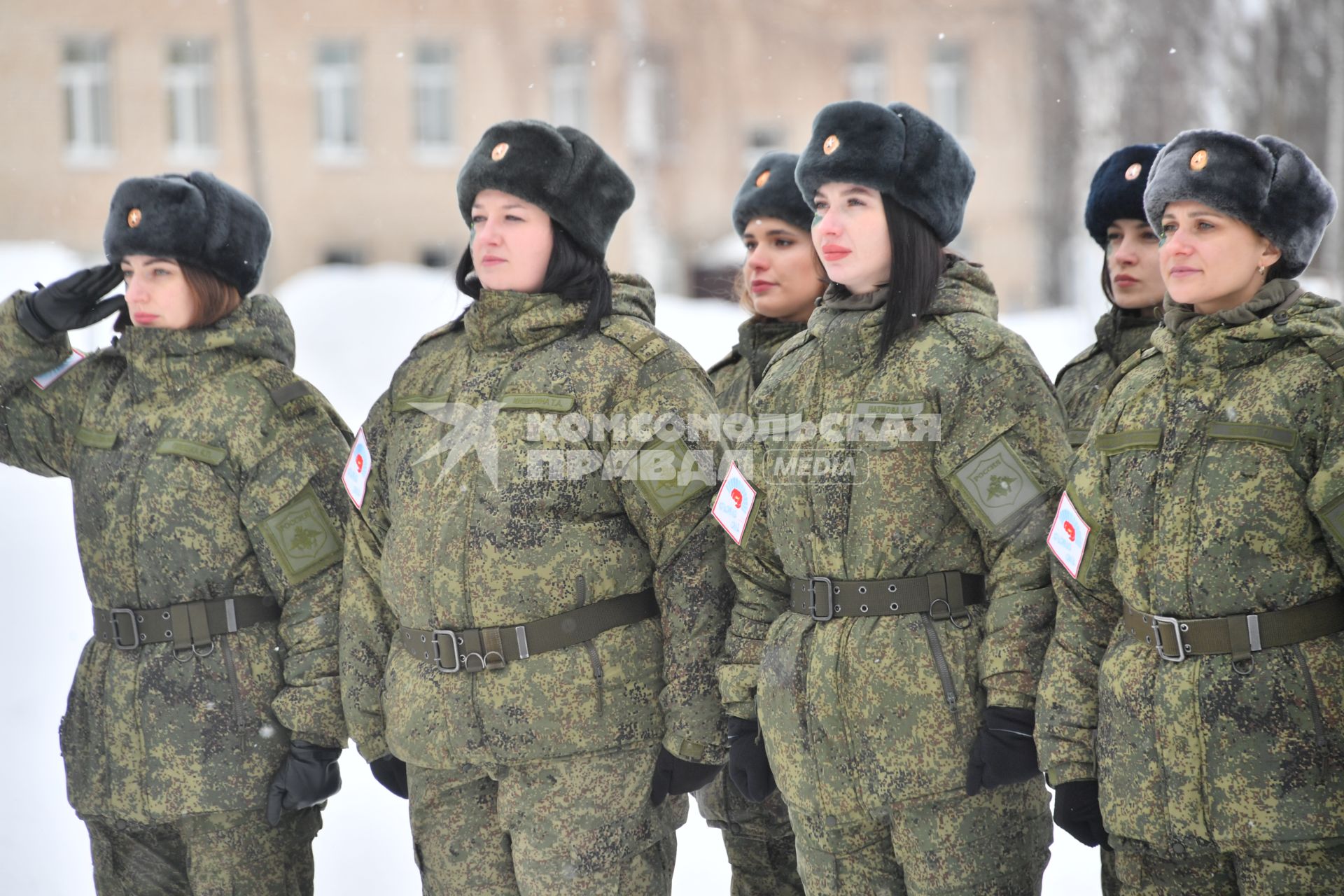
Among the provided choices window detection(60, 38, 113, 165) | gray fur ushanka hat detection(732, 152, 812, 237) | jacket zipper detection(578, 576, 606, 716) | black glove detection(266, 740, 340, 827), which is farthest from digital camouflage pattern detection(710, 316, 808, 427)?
window detection(60, 38, 113, 165)

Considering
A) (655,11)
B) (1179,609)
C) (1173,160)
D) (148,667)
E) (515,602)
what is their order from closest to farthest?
(1179,609)
(1173,160)
(515,602)
(148,667)
(655,11)

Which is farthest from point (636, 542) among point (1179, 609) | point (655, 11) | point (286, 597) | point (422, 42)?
point (422, 42)

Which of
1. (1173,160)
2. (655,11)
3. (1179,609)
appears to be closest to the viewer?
(1179,609)

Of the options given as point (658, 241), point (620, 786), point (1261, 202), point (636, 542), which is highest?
point (658, 241)

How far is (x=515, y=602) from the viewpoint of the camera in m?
3.14

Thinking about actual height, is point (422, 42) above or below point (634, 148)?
above

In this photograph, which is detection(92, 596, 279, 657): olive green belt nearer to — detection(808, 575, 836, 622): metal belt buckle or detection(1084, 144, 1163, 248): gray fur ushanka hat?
detection(808, 575, 836, 622): metal belt buckle

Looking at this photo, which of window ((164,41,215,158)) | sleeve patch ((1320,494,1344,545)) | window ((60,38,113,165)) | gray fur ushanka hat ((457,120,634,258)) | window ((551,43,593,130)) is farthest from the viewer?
window ((164,41,215,158))

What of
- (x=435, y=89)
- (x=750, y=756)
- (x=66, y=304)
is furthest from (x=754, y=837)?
(x=435, y=89)

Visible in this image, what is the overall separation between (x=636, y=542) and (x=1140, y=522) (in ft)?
3.77

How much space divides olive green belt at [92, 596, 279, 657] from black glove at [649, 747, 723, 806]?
1.16 metres

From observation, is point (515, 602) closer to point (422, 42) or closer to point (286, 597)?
point (286, 597)

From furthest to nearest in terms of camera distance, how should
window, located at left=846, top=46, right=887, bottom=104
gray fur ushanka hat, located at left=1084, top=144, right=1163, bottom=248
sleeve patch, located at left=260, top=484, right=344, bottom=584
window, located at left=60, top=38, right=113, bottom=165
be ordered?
window, located at left=846, top=46, right=887, bottom=104 < window, located at left=60, top=38, right=113, bottom=165 < gray fur ushanka hat, located at left=1084, top=144, right=1163, bottom=248 < sleeve patch, located at left=260, top=484, right=344, bottom=584

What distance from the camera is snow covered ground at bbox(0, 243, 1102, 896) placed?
4.77 metres
